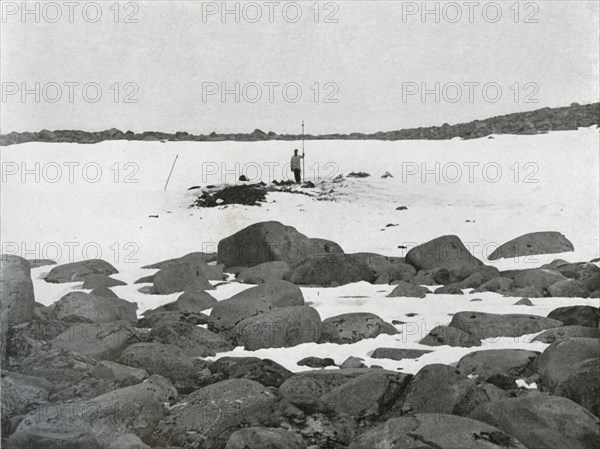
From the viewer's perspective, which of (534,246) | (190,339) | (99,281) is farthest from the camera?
(534,246)

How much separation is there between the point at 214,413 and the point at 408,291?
16.7 feet

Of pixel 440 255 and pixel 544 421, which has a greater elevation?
pixel 440 255

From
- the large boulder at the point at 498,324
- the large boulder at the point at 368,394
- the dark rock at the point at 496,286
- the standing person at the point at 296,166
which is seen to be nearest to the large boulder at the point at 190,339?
the large boulder at the point at 368,394

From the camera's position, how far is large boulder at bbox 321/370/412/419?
21.1 feet

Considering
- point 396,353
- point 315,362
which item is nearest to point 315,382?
point 315,362

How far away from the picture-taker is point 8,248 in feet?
41.5

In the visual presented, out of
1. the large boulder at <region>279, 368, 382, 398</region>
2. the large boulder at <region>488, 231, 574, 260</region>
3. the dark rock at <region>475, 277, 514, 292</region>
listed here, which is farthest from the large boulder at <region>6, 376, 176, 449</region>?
the large boulder at <region>488, 231, 574, 260</region>

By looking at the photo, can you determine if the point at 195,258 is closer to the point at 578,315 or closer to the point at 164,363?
the point at 164,363

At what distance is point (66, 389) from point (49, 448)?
4.50 feet

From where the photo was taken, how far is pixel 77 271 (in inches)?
516

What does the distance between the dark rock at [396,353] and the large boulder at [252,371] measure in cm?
119

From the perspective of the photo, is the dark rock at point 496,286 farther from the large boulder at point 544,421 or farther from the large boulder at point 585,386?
the large boulder at point 544,421

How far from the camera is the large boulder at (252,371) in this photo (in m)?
7.31

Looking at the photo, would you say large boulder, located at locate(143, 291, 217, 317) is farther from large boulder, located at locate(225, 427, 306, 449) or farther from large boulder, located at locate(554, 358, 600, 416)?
large boulder, located at locate(554, 358, 600, 416)
